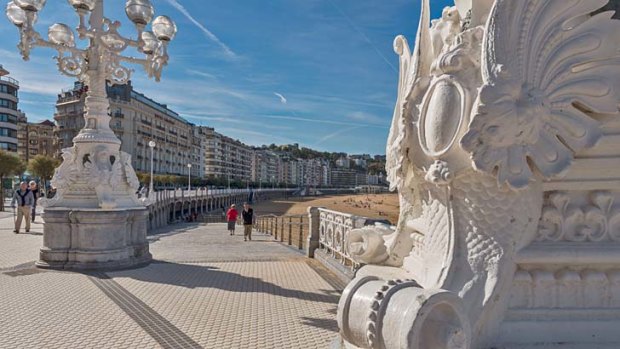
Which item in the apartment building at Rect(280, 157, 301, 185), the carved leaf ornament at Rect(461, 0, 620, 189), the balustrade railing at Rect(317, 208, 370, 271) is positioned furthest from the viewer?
the apartment building at Rect(280, 157, 301, 185)

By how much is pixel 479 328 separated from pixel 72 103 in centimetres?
7907

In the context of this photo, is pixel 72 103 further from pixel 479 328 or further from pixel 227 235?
pixel 479 328

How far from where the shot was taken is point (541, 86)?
267 centimetres

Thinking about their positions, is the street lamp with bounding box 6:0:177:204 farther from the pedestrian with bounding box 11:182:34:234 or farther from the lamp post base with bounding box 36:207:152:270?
the pedestrian with bounding box 11:182:34:234

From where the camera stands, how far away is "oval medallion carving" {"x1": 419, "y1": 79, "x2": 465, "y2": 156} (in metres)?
2.71

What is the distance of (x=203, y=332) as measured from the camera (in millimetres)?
5203

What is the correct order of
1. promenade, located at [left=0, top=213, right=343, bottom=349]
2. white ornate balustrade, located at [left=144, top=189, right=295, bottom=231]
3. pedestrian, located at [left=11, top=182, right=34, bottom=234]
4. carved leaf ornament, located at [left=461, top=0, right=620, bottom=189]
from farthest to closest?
white ornate balustrade, located at [left=144, top=189, right=295, bottom=231] → pedestrian, located at [left=11, top=182, right=34, bottom=234] → promenade, located at [left=0, top=213, right=343, bottom=349] → carved leaf ornament, located at [left=461, top=0, right=620, bottom=189]

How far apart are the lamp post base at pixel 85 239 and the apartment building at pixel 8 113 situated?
63780 millimetres

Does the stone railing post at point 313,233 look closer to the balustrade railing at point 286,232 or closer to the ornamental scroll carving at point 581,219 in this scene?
the balustrade railing at point 286,232

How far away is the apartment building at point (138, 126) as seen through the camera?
234ft

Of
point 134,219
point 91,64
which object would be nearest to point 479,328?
point 134,219

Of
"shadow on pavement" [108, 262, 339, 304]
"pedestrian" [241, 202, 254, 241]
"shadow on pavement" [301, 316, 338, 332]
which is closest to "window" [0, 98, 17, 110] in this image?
"pedestrian" [241, 202, 254, 241]

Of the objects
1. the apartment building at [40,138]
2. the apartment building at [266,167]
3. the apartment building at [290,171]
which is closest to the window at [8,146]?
the apartment building at [40,138]

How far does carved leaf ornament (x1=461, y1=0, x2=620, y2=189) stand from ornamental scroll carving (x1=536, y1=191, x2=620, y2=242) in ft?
0.79
